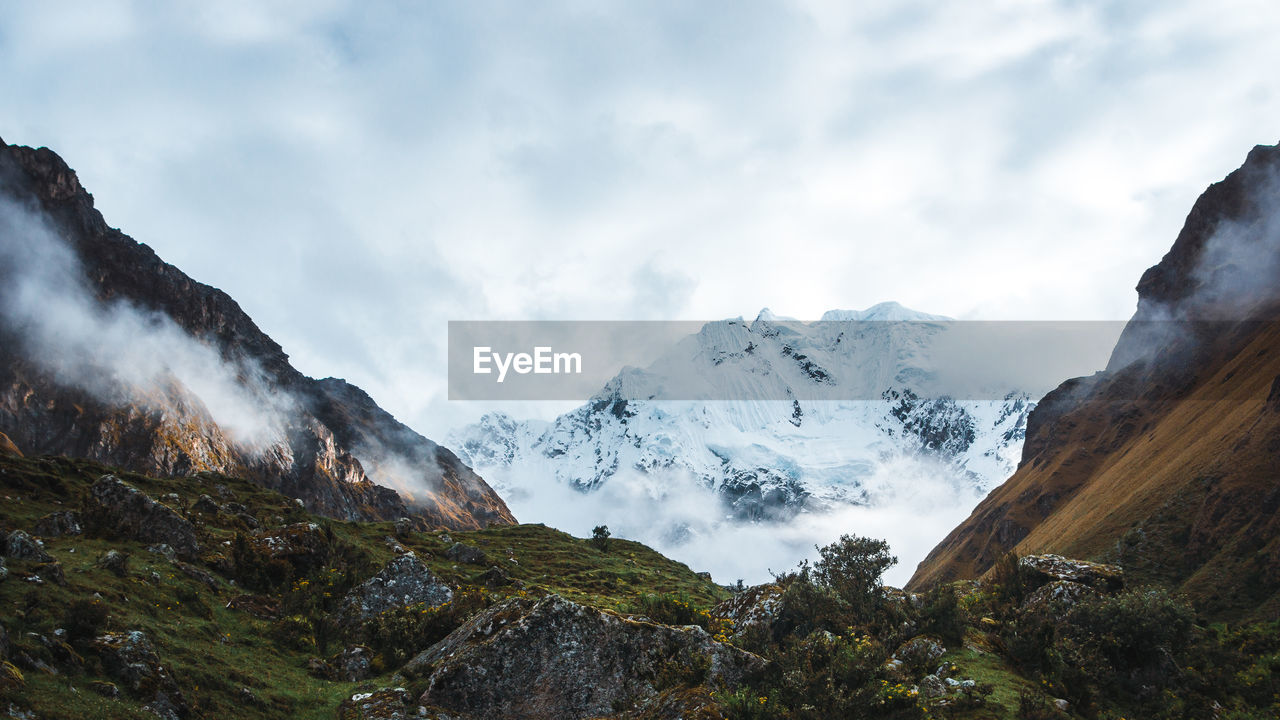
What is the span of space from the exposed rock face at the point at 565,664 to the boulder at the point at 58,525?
66.0 feet

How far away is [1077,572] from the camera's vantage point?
27.0m

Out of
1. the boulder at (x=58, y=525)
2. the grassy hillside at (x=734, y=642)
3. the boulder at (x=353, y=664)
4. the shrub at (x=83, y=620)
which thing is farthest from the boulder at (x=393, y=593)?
the boulder at (x=58, y=525)

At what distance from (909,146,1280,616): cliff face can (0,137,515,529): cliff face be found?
138015 mm

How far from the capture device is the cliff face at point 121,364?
365 ft

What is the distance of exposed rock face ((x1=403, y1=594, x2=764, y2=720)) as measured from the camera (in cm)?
1911

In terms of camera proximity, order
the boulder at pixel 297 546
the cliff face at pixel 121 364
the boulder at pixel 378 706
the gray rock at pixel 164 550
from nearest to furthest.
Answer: the boulder at pixel 378 706
the gray rock at pixel 164 550
the boulder at pixel 297 546
the cliff face at pixel 121 364

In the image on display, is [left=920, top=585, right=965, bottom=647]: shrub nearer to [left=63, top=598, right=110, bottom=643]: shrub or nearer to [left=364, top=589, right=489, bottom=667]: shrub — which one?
[left=364, top=589, right=489, bottom=667]: shrub

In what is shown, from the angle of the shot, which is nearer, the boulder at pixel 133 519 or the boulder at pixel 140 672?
the boulder at pixel 140 672

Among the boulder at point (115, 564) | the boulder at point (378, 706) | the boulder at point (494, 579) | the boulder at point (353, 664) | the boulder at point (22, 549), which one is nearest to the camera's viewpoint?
the boulder at point (378, 706)

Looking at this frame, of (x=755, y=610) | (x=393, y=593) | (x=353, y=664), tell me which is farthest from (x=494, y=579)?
(x=755, y=610)

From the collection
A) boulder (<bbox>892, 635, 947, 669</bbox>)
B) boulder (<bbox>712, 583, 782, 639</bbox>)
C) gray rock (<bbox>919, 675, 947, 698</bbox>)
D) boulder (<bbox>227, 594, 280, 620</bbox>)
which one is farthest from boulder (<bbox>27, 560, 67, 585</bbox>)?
boulder (<bbox>892, 635, 947, 669</bbox>)

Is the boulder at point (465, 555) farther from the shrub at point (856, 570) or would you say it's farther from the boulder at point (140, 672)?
the boulder at point (140, 672)

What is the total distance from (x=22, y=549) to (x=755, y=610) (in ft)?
84.0

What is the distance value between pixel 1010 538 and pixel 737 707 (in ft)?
421
